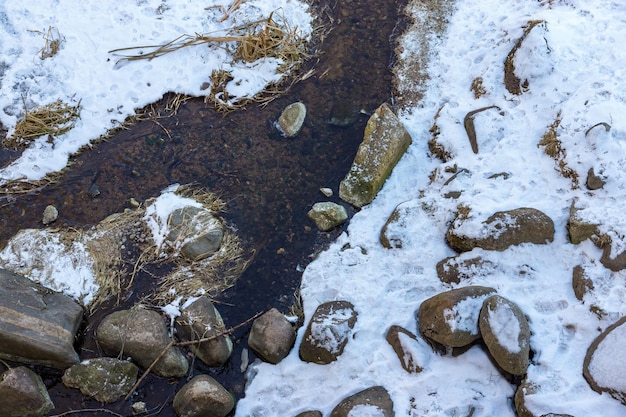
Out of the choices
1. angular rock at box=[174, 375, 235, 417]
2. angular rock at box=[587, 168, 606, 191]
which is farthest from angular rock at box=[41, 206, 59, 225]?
angular rock at box=[587, 168, 606, 191]

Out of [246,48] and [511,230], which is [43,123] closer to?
[246,48]

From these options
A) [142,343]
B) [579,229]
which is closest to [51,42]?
[142,343]

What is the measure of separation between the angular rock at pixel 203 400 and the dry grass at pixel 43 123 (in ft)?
10.2

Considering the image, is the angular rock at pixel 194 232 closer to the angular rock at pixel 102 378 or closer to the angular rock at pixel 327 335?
the angular rock at pixel 102 378

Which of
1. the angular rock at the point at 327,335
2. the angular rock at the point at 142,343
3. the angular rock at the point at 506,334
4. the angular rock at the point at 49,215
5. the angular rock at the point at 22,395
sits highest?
the angular rock at the point at 506,334

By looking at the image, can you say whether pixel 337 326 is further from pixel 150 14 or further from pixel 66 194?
pixel 150 14

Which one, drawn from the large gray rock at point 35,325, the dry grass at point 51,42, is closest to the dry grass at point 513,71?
the large gray rock at point 35,325

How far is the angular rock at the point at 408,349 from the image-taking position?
12.9 feet

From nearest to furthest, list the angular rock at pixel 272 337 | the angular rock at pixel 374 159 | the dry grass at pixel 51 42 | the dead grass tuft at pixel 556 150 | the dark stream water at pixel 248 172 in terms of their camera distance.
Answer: the angular rock at pixel 272 337, the dead grass tuft at pixel 556 150, the dark stream water at pixel 248 172, the angular rock at pixel 374 159, the dry grass at pixel 51 42

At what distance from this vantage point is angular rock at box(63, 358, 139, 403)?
13.1ft

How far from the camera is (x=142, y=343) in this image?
4.06 metres

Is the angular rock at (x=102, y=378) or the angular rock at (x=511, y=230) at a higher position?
the angular rock at (x=511, y=230)

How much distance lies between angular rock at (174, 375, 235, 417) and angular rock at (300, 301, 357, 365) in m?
0.70

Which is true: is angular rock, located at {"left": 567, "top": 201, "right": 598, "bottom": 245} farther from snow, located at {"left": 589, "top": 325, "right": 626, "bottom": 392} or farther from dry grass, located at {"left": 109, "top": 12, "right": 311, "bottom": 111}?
dry grass, located at {"left": 109, "top": 12, "right": 311, "bottom": 111}
